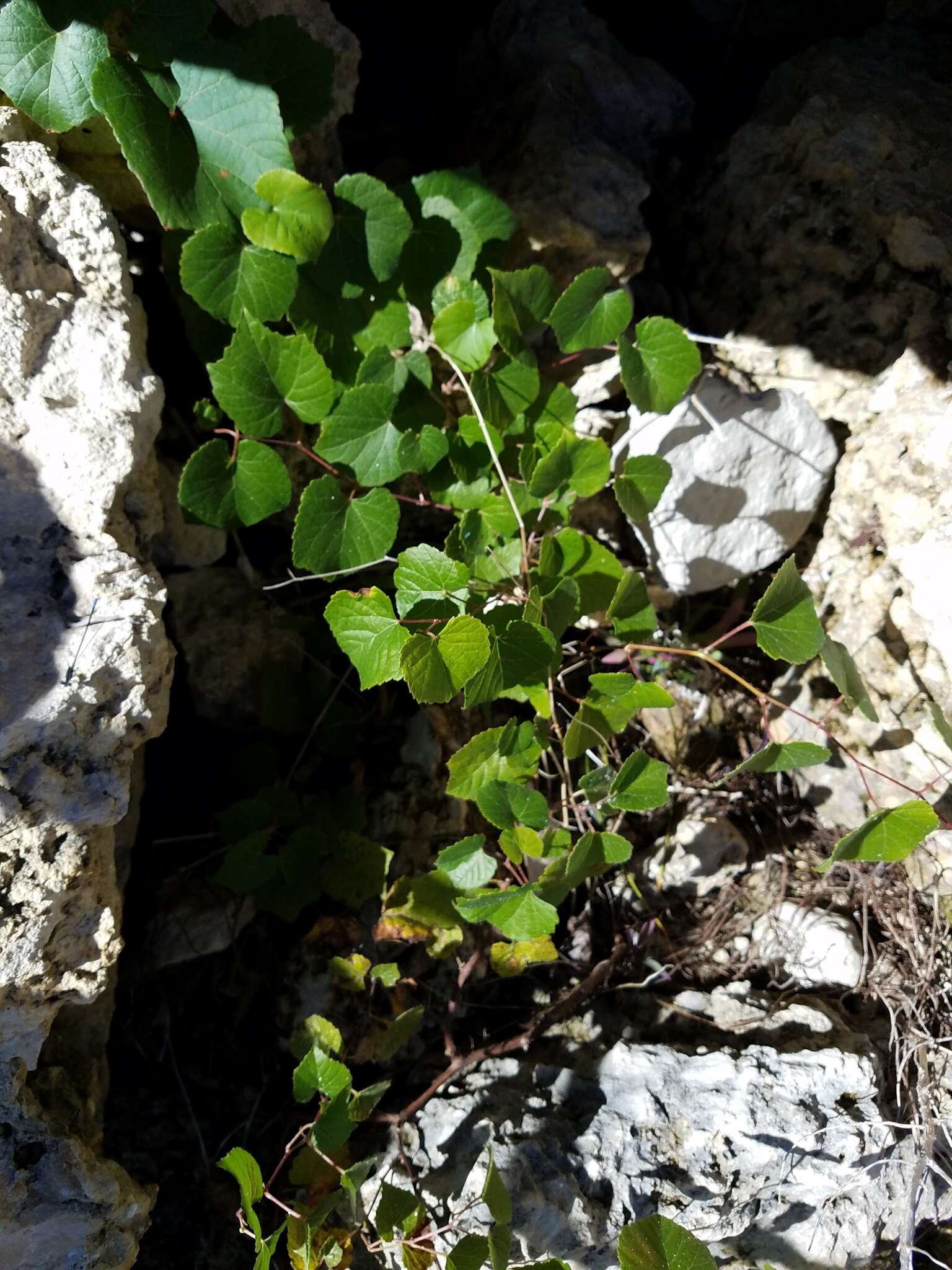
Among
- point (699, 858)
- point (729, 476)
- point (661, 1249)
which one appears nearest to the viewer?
point (661, 1249)

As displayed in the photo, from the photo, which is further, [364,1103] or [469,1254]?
[364,1103]

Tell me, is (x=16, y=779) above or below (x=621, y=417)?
below

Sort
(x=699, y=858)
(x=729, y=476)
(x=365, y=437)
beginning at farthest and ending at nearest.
Result: (x=699, y=858)
(x=729, y=476)
(x=365, y=437)

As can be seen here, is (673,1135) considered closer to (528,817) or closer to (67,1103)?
(528,817)

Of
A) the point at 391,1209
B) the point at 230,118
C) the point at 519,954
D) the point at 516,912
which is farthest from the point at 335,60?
the point at 391,1209

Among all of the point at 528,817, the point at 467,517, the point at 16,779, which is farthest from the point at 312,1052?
the point at 467,517

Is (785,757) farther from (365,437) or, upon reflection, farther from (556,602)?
(365,437)
